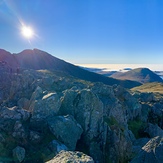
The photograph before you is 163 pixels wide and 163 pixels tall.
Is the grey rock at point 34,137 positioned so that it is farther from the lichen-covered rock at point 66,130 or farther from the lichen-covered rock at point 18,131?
the lichen-covered rock at point 66,130

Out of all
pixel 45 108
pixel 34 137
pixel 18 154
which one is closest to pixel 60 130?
pixel 34 137

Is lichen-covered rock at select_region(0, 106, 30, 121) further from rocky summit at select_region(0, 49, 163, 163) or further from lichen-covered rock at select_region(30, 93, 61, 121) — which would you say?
lichen-covered rock at select_region(30, 93, 61, 121)

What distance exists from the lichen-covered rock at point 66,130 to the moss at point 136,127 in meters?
27.4

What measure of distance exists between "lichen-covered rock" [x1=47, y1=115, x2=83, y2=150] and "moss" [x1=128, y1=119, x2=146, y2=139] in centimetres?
2737

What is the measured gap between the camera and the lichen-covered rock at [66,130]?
29.0 meters

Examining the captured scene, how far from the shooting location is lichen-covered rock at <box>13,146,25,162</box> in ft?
80.0

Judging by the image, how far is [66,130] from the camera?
29906mm

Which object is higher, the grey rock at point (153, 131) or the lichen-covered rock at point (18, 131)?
the lichen-covered rock at point (18, 131)

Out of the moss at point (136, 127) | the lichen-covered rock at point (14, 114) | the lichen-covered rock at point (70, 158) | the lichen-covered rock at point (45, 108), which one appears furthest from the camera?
the moss at point (136, 127)

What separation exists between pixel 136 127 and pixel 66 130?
3398 centimetres

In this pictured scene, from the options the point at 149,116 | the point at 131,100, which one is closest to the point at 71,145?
the point at 131,100

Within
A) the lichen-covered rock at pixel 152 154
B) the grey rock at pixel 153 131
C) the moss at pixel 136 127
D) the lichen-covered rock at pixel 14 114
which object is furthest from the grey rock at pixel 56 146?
the grey rock at pixel 153 131

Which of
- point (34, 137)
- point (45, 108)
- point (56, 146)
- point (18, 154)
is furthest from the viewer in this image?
point (45, 108)

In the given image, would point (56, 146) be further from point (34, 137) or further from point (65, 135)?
point (34, 137)
